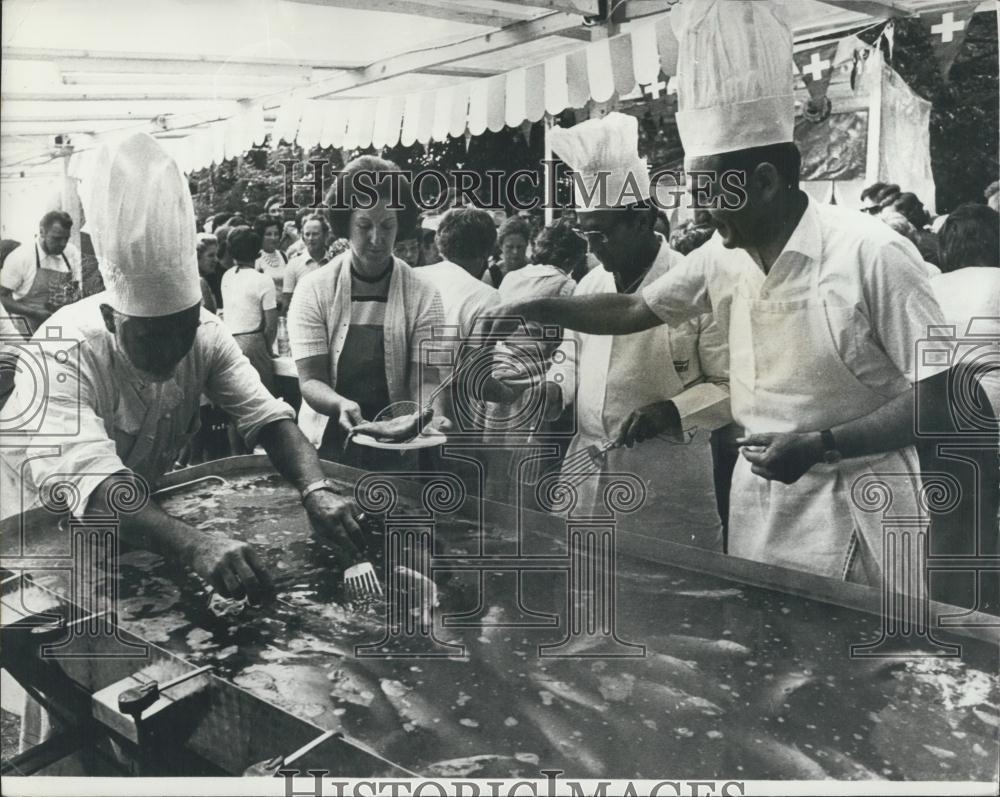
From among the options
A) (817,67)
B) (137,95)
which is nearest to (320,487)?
(137,95)

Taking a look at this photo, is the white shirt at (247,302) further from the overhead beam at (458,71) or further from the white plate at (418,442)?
the overhead beam at (458,71)

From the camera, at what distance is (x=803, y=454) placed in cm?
246

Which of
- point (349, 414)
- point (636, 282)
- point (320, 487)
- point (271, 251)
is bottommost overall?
point (320, 487)

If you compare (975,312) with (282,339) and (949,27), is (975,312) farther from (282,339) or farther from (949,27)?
(282,339)

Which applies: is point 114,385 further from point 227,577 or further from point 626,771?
point 626,771

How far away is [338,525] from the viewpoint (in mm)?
2660

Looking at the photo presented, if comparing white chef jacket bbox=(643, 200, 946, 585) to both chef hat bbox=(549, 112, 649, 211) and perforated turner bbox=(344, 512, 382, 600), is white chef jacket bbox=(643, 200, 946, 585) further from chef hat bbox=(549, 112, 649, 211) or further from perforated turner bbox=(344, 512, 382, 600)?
perforated turner bbox=(344, 512, 382, 600)

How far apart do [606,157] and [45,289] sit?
5.52 ft

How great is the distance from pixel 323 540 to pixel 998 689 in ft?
6.28

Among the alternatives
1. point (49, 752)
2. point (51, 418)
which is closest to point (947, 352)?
point (51, 418)

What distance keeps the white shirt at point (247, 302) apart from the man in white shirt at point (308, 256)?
4cm

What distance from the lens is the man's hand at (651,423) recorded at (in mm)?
2545

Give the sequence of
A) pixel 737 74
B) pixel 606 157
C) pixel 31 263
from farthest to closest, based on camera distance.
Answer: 1. pixel 31 263
2. pixel 606 157
3. pixel 737 74

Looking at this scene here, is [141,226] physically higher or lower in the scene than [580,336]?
higher
